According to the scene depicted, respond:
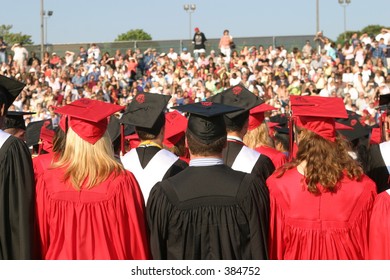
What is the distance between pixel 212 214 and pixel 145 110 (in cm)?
212

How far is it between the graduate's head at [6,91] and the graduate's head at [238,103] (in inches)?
70.8

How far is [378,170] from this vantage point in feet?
19.1

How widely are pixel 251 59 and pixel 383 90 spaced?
896 centimetres

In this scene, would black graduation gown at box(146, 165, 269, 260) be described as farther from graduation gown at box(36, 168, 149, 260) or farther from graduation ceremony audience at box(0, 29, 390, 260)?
graduation gown at box(36, 168, 149, 260)

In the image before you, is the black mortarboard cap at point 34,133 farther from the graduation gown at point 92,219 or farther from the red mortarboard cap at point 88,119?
the graduation gown at point 92,219

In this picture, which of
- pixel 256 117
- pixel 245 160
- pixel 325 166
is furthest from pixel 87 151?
pixel 256 117

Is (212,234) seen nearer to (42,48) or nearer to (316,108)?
(316,108)

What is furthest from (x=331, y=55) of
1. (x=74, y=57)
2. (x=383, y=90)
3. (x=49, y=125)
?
(x=49, y=125)

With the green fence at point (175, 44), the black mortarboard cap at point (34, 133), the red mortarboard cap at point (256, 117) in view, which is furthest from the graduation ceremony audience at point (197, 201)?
the green fence at point (175, 44)

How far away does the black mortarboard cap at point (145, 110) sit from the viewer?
6.14 meters

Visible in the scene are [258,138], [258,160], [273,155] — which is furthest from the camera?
[258,138]

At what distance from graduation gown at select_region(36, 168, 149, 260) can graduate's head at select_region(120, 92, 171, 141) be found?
4.71ft

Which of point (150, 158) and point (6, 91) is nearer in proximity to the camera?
point (6, 91)

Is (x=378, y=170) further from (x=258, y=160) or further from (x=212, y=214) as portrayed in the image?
(x=212, y=214)
